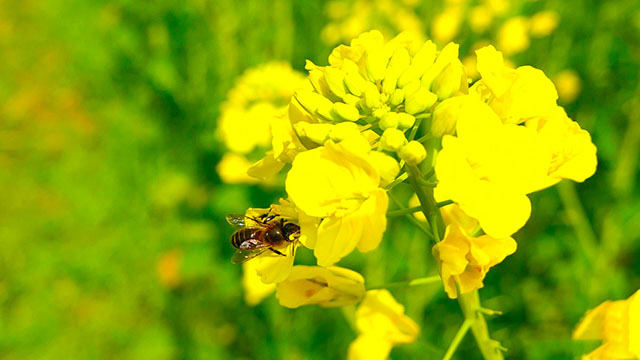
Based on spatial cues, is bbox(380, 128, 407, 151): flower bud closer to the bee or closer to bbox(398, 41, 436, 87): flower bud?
bbox(398, 41, 436, 87): flower bud

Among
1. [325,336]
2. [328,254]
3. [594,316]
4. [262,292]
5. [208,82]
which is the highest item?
[328,254]

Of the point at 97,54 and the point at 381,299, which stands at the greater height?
the point at 381,299

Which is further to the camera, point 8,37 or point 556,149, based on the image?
point 8,37

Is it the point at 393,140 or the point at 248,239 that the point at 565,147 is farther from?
the point at 248,239

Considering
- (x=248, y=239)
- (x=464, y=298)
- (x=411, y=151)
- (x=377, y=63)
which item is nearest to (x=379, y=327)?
(x=464, y=298)

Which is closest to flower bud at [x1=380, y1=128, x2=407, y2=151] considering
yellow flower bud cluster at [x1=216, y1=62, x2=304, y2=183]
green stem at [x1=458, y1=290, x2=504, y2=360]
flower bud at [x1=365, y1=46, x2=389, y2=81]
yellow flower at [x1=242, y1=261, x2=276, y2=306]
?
flower bud at [x1=365, y1=46, x2=389, y2=81]

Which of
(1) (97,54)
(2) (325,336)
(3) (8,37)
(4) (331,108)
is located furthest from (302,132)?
(3) (8,37)

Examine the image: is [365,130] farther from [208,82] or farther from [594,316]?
[208,82]
